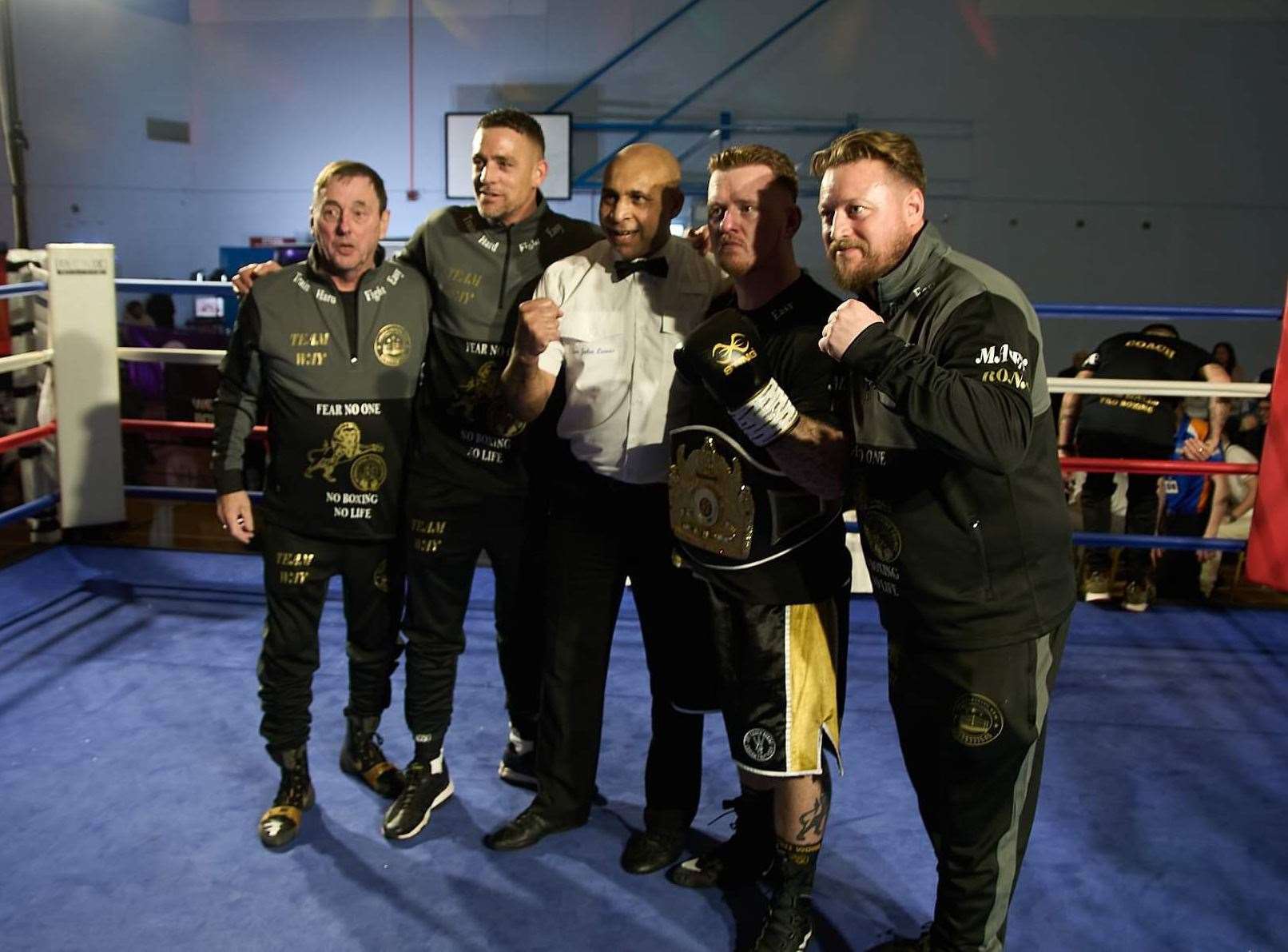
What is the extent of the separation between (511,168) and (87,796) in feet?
5.28

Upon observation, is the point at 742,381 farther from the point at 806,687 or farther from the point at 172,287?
the point at 172,287

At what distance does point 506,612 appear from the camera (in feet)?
8.34

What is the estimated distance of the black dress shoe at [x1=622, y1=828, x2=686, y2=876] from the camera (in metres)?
2.28

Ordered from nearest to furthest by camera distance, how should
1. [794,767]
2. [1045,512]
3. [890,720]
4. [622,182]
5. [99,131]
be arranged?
1. [1045,512]
2. [794,767]
3. [622,182]
4. [890,720]
5. [99,131]

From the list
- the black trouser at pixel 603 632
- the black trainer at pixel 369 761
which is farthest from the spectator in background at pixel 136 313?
the black trouser at pixel 603 632

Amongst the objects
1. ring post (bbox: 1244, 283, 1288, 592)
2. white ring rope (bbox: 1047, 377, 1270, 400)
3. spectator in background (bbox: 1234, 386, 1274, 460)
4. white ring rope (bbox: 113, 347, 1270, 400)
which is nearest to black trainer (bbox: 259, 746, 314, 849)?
white ring rope (bbox: 113, 347, 1270, 400)

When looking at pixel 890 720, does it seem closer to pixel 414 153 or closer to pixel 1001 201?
pixel 1001 201

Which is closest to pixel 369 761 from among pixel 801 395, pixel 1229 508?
pixel 801 395

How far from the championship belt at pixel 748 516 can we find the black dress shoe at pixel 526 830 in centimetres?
75

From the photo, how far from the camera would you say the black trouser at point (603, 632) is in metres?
2.21

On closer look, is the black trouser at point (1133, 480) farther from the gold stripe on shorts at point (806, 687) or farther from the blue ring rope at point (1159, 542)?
the gold stripe on shorts at point (806, 687)

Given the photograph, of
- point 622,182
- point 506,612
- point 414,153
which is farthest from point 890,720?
point 414,153

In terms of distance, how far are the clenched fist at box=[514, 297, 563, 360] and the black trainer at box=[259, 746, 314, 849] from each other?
3.38 feet

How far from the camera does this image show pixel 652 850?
2.30m
